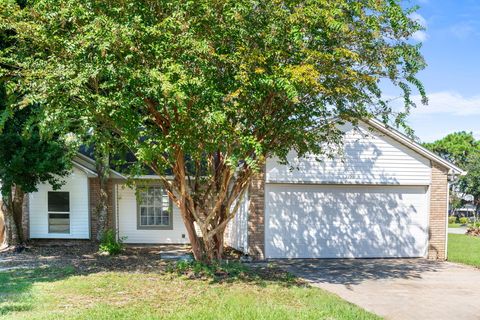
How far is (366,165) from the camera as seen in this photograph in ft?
44.5

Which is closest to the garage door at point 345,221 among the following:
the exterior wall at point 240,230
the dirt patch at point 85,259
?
the exterior wall at point 240,230

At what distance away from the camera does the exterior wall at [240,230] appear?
1326 cm

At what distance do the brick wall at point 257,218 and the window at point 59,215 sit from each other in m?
7.06

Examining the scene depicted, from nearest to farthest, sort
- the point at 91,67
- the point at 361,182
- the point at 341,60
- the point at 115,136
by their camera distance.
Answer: the point at 91,67, the point at 341,60, the point at 115,136, the point at 361,182

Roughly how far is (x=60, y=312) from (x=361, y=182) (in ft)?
31.0

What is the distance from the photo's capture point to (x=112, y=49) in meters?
8.11

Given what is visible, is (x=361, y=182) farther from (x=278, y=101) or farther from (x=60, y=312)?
(x=60, y=312)

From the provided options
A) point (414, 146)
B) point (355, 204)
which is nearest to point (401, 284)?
point (355, 204)

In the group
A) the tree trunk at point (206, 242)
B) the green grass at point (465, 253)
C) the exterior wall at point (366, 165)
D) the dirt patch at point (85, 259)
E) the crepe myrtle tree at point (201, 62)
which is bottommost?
the green grass at point (465, 253)

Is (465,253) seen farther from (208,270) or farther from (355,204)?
(208,270)

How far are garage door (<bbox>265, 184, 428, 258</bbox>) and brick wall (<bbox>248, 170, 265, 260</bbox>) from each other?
0.61 ft

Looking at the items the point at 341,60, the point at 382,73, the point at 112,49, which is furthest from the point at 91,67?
the point at 382,73

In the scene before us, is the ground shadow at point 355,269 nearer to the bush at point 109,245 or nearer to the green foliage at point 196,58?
the green foliage at point 196,58

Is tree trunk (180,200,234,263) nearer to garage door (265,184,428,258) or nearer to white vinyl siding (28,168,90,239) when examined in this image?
garage door (265,184,428,258)
